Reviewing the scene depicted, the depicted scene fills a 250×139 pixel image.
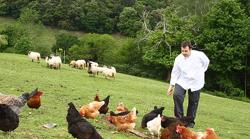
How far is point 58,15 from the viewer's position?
99.6 meters

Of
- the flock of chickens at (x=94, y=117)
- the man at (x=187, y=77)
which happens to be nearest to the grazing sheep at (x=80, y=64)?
the flock of chickens at (x=94, y=117)

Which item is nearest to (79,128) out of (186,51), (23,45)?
(186,51)

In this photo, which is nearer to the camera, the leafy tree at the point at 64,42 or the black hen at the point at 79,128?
the black hen at the point at 79,128

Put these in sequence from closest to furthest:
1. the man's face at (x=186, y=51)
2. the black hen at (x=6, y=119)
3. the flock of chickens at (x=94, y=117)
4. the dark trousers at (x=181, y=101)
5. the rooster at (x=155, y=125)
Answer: the black hen at (x=6, y=119), the flock of chickens at (x=94, y=117), the rooster at (x=155, y=125), the man's face at (x=186, y=51), the dark trousers at (x=181, y=101)

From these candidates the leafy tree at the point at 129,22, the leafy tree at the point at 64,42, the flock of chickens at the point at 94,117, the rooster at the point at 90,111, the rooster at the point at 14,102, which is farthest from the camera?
the leafy tree at the point at 129,22

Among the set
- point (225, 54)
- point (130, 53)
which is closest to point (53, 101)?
point (225, 54)

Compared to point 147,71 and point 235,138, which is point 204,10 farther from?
point 235,138

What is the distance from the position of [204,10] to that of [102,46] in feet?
77.9

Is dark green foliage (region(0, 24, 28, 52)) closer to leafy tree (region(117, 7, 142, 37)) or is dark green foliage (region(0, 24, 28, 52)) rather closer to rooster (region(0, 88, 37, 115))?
leafy tree (region(117, 7, 142, 37))

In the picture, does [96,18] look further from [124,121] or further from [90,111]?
→ [124,121]

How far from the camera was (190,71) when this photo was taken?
14.4m

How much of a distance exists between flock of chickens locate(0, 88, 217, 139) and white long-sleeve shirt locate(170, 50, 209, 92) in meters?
1.44

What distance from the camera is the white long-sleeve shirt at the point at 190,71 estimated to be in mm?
14422

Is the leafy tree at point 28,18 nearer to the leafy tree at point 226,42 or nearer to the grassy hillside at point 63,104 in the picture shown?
the leafy tree at point 226,42
